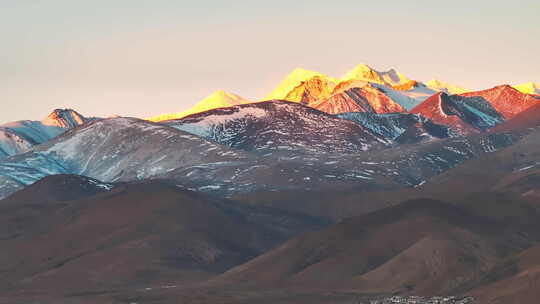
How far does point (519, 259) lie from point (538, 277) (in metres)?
19.3

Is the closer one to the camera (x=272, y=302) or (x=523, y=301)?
(x=523, y=301)

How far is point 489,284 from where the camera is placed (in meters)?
185

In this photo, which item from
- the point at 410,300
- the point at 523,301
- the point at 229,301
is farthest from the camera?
the point at 229,301

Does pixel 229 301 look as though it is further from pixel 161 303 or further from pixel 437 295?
pixel 437 295

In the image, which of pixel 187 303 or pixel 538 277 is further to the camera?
pixel 187 303

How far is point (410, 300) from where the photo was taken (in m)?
184

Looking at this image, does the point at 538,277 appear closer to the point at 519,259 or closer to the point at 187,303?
the point at 519,259

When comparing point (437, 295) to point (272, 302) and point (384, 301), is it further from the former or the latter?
A: point (272, 302)

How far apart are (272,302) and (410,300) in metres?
22.0

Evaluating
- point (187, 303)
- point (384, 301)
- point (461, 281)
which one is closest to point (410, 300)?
point (384, 301)

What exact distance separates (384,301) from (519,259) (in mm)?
22490

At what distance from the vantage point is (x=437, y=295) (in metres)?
189

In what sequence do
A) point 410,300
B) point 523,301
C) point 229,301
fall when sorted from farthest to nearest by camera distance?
1. point 229,301
2. point 410,300
3. point 523,301

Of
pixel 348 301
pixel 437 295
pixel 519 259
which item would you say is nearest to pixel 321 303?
pixel 348 301
